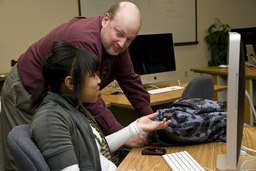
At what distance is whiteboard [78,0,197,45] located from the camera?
453 centimetres

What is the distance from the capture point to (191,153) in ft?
4.27

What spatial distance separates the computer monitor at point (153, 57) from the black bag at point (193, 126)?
1454 mm

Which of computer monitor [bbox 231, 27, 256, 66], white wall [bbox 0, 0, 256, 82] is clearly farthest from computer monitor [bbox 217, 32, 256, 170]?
white wall [bbox 0, 0, 256, 82]

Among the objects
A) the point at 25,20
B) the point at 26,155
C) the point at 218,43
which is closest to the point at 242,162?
the point at 26,155

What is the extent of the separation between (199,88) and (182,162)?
3.60 ft

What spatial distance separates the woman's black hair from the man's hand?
37cm

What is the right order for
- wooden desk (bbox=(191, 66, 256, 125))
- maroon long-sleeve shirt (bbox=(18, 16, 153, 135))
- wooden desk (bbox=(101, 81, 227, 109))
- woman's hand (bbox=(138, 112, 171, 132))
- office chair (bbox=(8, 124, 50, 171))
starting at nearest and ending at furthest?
office chair (bbox=(8, 124, 50, 171)), woman's hand (bbox=(138, 112, 171, 132)), maroon long-sleeve shirt (bbox=(18, 16, 153, 135)), wooden desk (bbox=(101, 81, 227, 109)), wooden desk (bbox=(191, 66, 256, 125))

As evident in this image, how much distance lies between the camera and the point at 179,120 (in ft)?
4.54

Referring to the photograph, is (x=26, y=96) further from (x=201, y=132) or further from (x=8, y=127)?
(x=201, y=132)

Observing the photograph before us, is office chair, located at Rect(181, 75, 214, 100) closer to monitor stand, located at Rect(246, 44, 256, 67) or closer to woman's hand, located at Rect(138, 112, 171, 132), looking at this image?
woman's hand, located at Rect(138, 112, 171, 132)

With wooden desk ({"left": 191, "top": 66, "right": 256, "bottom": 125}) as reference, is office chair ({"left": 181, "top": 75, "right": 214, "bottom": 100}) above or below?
above

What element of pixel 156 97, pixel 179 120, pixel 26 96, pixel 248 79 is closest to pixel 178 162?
pixel 179 120

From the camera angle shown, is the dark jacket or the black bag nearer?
the dark jacket

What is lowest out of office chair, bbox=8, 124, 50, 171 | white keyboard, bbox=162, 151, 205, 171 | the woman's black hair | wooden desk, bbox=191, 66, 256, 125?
wooden desk, bbox=191, 66, 256, 125
